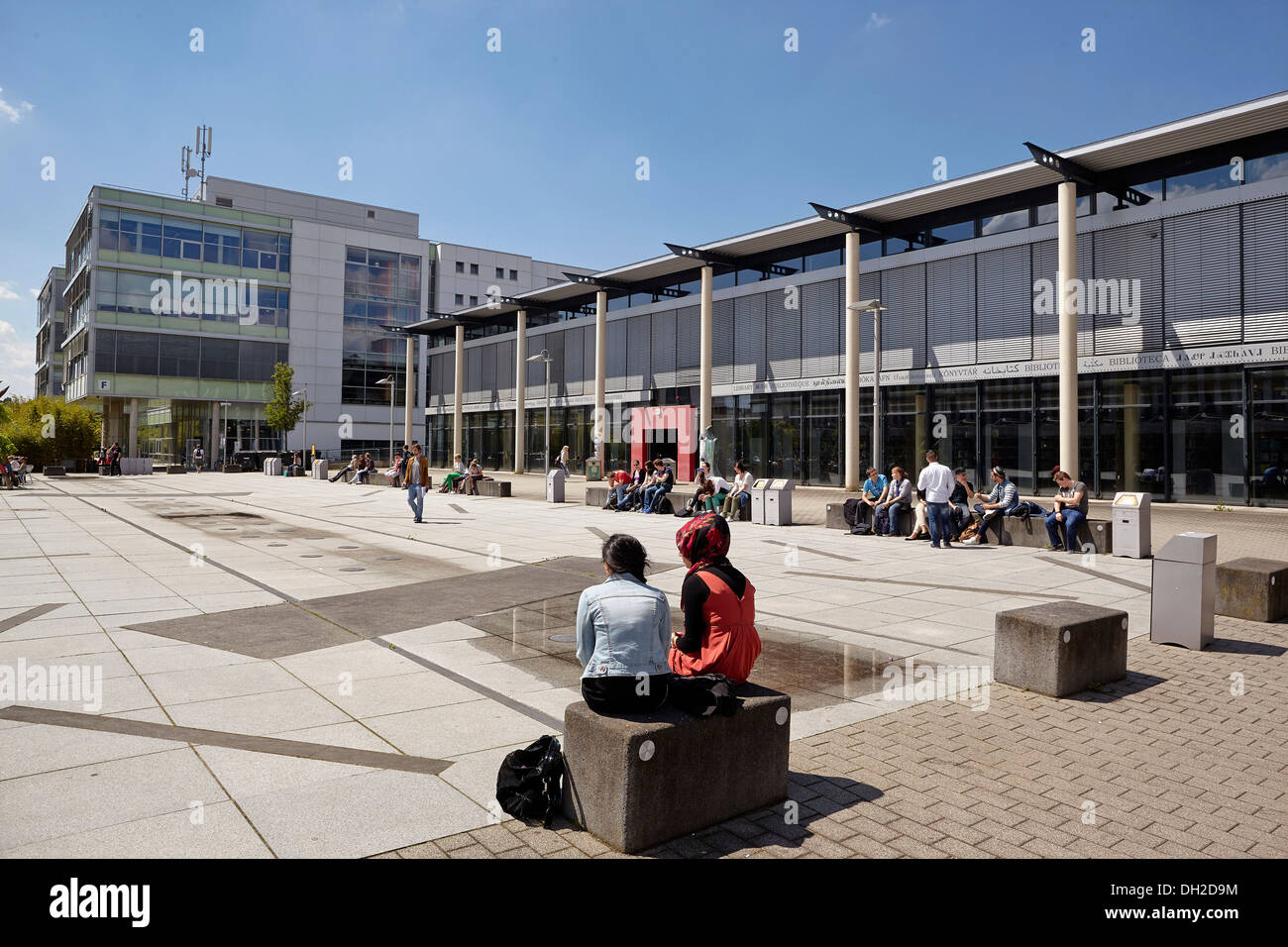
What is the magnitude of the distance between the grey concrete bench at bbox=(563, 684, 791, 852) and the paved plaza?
0.10 meters

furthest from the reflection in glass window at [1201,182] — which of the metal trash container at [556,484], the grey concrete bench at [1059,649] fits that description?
the grey concrete bench at [1059,649]

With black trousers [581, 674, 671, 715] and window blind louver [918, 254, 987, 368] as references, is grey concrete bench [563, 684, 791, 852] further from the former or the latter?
window blind louver [918, 254, 987, 368]

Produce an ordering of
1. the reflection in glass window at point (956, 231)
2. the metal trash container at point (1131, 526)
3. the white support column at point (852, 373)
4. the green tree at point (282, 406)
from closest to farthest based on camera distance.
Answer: the metal trash container at point (1131, 526)
the reflection in glass window at point (956, 231)
the white support column at point (852, 373)
the green tree at point (282, 406)

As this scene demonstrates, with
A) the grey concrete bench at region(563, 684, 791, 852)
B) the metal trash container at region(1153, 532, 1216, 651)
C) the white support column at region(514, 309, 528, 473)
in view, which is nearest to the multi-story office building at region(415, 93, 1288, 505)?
the white support column at region(514, 309, 528, 473)

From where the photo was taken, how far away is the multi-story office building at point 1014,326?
2347cm

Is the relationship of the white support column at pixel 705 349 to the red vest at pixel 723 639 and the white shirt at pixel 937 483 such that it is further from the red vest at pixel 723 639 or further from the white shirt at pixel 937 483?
the red vest at pixel 723 639

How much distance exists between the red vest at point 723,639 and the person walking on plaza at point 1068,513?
1193cm

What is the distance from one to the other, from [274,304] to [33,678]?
214 feet

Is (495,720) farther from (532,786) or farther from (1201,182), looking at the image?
(1201,182)

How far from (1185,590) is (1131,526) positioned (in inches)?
263
